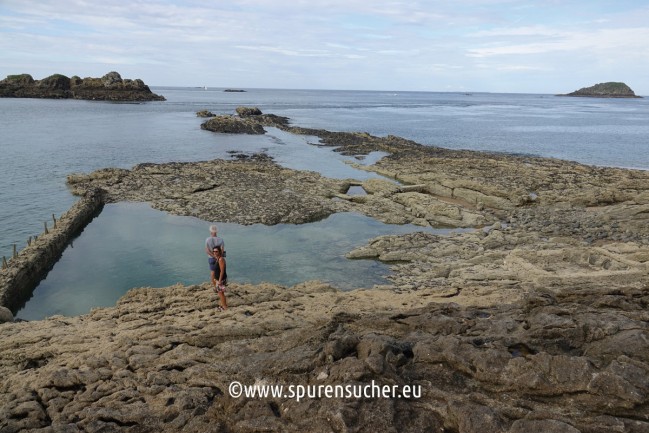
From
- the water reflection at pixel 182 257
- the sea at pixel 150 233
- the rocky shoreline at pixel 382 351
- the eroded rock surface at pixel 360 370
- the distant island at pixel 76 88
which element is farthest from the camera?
the distant island at pixel 76 88

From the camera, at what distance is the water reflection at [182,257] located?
20984mm

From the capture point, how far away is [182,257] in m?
24.5

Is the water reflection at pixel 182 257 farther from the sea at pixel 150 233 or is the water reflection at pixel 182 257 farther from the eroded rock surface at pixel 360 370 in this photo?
the eroded rock surface at pixel 360 370

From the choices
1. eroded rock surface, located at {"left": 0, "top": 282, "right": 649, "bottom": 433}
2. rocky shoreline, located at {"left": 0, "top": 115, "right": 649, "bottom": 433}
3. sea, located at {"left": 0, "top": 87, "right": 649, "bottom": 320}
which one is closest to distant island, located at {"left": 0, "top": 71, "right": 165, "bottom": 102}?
sea, located at {"left": 0, "top": 87, "right": 649, "bottom": 320}

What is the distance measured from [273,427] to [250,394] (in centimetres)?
116

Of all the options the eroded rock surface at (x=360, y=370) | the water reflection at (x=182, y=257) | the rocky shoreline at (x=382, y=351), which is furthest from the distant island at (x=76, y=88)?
the eroded rock surface at (x=360, y=370)

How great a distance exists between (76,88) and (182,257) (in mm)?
193155

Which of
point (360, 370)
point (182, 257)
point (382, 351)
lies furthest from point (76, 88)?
point (360, 370)

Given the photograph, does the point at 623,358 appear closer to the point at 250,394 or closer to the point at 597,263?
the point at 250,394

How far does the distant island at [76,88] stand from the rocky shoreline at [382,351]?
7360 inches

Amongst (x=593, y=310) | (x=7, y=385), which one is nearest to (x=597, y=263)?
(x=593, y=310)

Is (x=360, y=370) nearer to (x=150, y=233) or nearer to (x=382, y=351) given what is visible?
(x=382, y=351)

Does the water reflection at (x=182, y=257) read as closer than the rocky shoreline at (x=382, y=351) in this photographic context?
No

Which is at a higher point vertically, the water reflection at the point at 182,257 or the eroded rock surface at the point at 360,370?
the eroded rock surface at the point at 360,370
